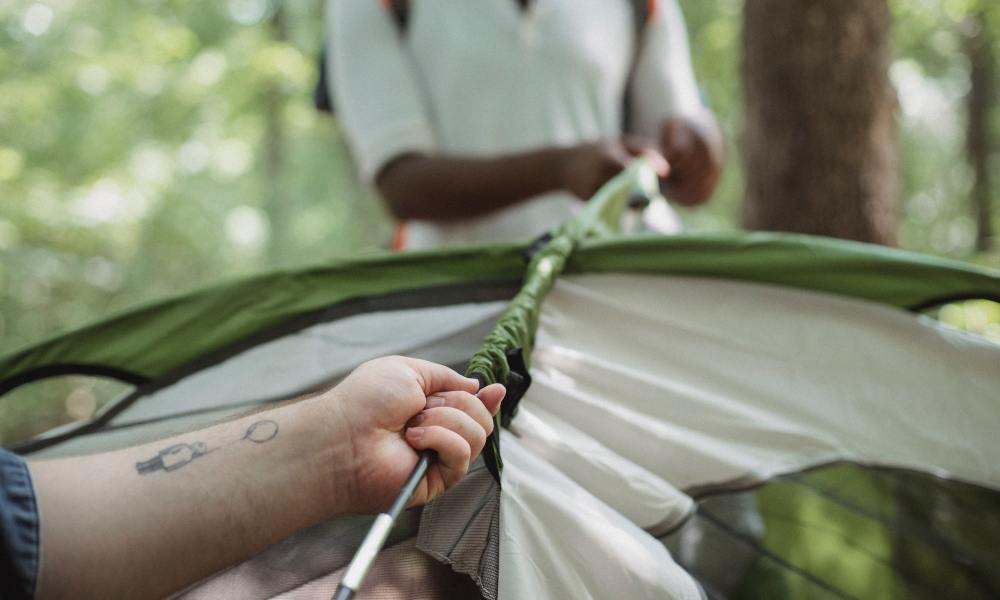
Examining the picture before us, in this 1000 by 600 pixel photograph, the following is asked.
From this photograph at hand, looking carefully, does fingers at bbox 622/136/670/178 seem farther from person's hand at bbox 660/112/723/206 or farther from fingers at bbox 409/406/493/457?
fingers at bbox 409/406/493/457

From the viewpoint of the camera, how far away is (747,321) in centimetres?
106

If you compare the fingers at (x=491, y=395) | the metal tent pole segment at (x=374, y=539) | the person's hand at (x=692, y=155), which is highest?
the person's hand at (x=692, y=155)

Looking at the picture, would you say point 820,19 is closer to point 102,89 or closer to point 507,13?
point 507,13

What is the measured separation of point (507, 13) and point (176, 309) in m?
0.87

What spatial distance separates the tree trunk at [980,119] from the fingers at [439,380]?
26.1ft

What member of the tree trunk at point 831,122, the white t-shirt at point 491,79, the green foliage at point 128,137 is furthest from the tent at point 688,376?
the green foliage at point 128,137

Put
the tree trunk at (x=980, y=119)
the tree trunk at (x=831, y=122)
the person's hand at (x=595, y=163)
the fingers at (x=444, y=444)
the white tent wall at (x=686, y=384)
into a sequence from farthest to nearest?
the tree trunk at (x=980, y=119) < the tree trunk at (x=831, y=122) < the person's hand at (x=595, y=163) < the white tent wall at (x=686, y=384) < the fingers at (x=444, y=444)

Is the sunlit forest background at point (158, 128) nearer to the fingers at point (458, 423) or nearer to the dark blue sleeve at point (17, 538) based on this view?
the fingers at point (458, 423)

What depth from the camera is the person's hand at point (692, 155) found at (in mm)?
1583

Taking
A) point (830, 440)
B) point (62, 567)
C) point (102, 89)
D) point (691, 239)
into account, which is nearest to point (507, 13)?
point (691, 239)

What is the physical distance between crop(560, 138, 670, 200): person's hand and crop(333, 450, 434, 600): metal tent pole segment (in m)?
0.88

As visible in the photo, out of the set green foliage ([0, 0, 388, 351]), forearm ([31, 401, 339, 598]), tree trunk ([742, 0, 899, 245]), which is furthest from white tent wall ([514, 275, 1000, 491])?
green foliage ([0, 0, 388, 351])

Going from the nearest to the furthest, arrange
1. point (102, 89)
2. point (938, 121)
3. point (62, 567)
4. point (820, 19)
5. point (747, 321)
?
point (62, 567) → point (747, 321) → point (820, 19) → point (102, 89) → point (938, 121)

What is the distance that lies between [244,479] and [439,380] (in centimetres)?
18
